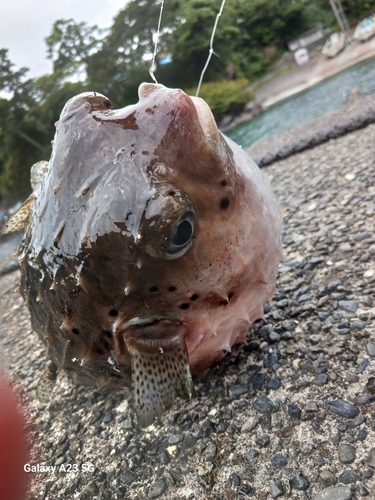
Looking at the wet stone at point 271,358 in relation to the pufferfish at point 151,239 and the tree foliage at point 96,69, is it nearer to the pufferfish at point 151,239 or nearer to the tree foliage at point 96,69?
the pufferfish at point 151,239

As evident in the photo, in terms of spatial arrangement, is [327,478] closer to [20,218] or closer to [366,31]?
[20,218]

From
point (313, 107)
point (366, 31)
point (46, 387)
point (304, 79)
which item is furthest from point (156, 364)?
point (366, 31)

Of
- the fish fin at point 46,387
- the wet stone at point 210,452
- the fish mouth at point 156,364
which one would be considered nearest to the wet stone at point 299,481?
the wet stone at point 210,452

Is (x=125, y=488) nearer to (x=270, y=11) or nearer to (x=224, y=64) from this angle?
(x=224, y=64)

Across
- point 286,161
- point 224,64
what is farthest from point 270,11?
point 286,161

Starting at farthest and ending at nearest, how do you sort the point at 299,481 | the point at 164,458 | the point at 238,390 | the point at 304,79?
the point at 304,79
the point at 238,390
the point at 164,458
the point at 299,481

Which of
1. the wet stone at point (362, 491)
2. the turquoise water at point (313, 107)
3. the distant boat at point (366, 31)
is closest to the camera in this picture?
the wet stone at point (362, 491)
